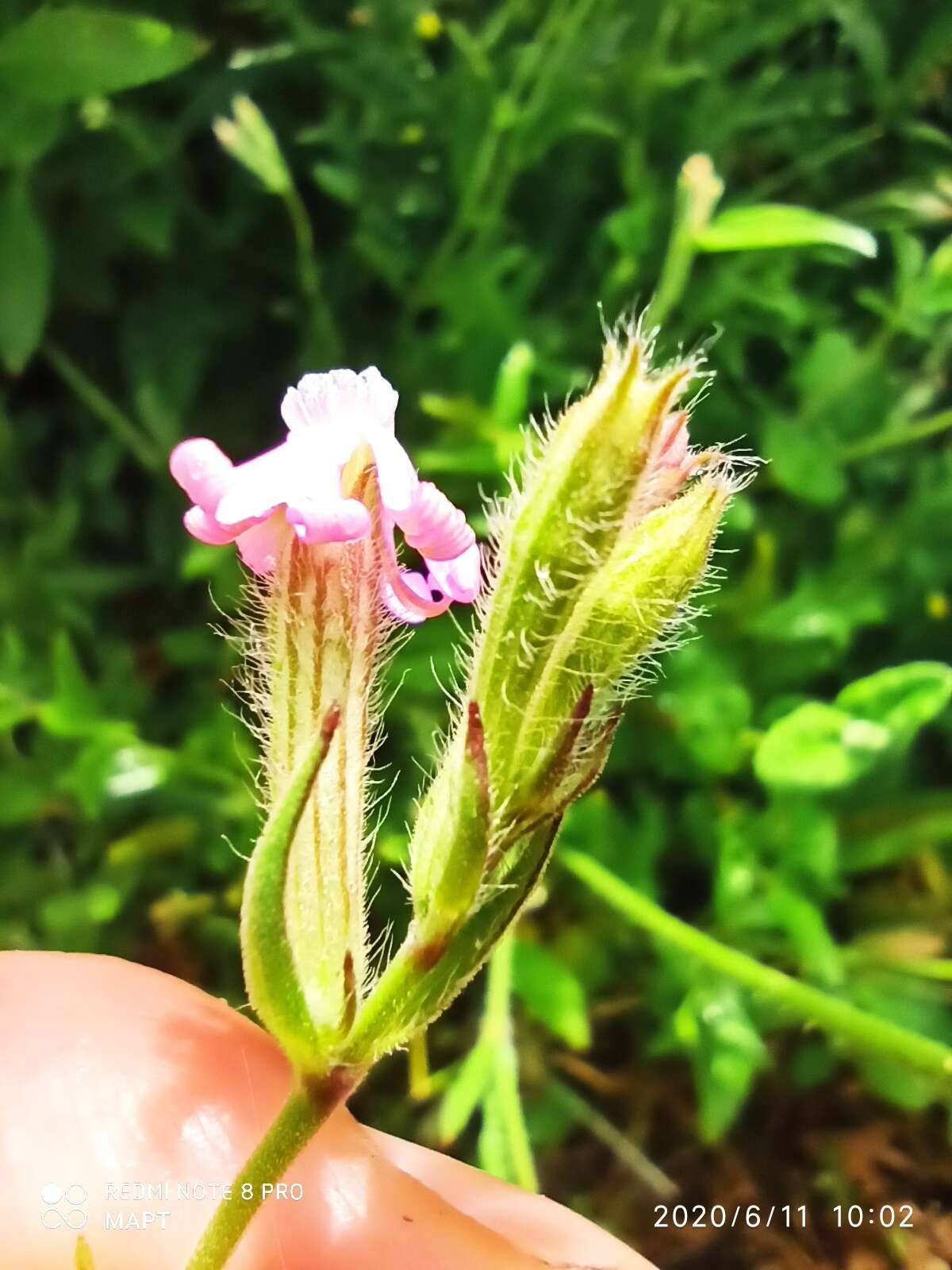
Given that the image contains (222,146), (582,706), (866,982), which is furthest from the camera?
(222,146)

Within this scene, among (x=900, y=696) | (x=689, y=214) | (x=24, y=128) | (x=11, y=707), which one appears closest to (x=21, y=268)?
(x=24, y=128)

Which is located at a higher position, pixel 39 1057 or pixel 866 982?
pixel 39 1057

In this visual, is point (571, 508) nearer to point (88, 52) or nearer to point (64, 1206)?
point (64, 1206)

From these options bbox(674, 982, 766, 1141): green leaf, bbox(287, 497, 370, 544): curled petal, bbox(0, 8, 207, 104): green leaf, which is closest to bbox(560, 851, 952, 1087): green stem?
bbox(674, 982, 766, 1141): green leaf

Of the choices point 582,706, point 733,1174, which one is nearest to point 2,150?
point 582,706

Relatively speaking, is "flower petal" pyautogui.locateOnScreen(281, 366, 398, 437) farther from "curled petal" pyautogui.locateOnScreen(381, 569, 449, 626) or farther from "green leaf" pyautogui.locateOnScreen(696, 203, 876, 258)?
"green leaf" pyautogui.locateOnScreen(696, 203, 876, 258)

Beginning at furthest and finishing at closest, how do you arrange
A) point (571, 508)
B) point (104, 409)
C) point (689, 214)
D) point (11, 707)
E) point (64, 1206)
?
1. point (104, 409)
2. point (11, 707)
3. point (689, 214)
4. point (64, 1206)
5. point (571, 508)

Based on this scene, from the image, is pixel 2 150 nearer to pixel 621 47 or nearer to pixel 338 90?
pixel 338 90
